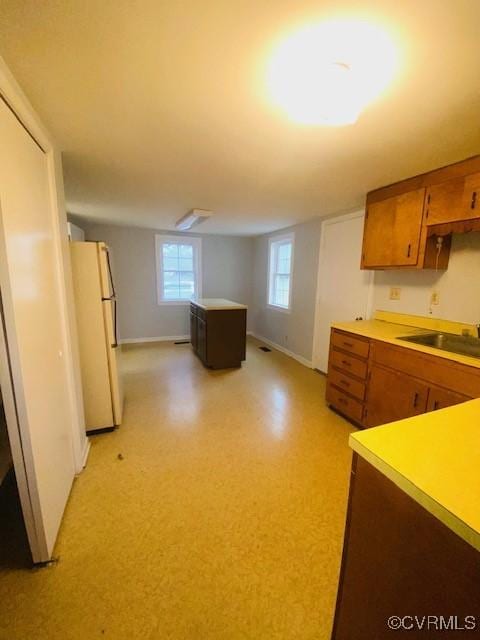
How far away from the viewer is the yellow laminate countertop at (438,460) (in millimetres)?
577

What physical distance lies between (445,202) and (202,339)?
3229mm

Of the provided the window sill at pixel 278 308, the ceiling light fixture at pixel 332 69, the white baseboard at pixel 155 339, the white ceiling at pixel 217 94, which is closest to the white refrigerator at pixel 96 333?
the white ceiling at pixel 217 94

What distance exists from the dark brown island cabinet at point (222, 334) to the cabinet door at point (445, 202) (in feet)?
8.11

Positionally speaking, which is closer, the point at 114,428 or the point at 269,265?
the point at 114,428

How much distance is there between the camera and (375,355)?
2.32 metres

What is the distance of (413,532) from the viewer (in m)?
0.66

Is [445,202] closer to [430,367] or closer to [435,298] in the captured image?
[435,298]

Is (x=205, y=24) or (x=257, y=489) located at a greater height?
(x=205, y=24)

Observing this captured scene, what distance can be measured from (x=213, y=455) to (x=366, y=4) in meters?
2.55

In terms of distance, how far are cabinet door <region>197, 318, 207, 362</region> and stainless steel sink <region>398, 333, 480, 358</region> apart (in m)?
2.56

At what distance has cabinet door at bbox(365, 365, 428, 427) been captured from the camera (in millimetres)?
1995

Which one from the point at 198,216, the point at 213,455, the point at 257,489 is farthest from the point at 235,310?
the point at 257,489

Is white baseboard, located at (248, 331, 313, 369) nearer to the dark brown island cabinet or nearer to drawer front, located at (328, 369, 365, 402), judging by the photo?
the dark brown island cabinet

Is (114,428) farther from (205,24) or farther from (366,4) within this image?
(366,4)
